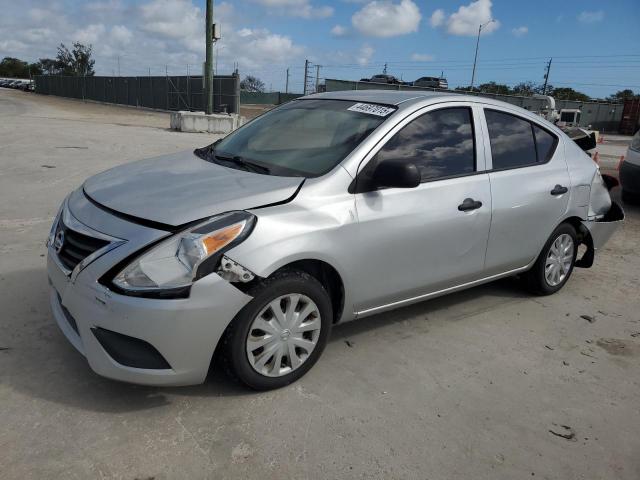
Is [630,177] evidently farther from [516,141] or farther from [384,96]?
[384,96]

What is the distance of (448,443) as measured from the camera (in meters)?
2.68

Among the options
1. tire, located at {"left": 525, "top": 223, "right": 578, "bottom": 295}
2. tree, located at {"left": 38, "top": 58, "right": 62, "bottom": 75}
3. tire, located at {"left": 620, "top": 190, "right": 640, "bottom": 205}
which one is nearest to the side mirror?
tire, located at {"left": 525, "top": 223, "right": 578, "bottom": 295}

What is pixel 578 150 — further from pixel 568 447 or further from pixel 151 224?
pixel 151 224

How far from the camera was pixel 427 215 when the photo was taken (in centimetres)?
344

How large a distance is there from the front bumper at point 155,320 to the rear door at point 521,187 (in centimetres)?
220

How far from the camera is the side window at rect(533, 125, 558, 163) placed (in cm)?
440

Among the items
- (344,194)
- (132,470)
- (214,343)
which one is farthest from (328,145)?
(132,470)

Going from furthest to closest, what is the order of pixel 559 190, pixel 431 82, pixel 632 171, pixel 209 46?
pixel 431 82
pixel 209 46
pixel 632 171
pixel 559 190

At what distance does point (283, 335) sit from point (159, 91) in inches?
1376

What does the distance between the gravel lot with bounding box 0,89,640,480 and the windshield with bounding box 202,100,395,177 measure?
1248 mm

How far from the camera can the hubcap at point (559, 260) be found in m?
4.57

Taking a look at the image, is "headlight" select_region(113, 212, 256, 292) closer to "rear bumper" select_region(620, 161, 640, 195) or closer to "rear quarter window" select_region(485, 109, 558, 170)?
"rear quarter window" select_region(485, 109, 558, 170)

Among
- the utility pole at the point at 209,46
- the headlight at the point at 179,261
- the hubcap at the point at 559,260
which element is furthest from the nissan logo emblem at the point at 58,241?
the utility pole at the point at 209,46

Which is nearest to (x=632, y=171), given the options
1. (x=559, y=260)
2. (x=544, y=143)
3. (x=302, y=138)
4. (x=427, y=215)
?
(x=559, y=260)
